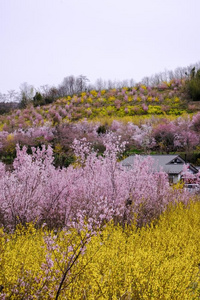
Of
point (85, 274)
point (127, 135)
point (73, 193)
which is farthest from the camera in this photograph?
point (127, 135)

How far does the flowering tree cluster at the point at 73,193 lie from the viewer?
784 cm

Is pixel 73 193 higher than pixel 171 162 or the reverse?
higher

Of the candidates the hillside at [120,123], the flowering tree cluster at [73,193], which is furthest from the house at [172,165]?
the flowering tree cluster at [73,193]

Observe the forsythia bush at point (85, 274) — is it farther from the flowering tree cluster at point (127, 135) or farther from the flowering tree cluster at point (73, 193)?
the flowering tree cluster at point (127, 135)

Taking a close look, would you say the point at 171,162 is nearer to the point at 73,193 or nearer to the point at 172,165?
the point at 172,165

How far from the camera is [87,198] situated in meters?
8.59

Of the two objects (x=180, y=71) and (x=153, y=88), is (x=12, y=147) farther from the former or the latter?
(x=180, y=71)

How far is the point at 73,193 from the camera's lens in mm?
8578

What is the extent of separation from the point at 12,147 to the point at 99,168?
18.4m

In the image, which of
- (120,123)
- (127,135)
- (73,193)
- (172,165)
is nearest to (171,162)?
(172,165)

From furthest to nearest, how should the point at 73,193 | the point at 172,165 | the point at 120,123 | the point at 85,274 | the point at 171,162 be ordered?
1. the point at 120,123
2. the point at 171,162
3. the point at 172,165
4. the point at 73,193
5. the point at 85,274

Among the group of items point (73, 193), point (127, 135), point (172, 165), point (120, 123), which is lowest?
point (172, 165)

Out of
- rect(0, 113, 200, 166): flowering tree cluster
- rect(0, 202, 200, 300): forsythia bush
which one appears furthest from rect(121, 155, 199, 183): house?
rect(0, 202, 200, 300): forsythia bush

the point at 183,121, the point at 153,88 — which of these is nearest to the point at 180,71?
the point at 153,88
